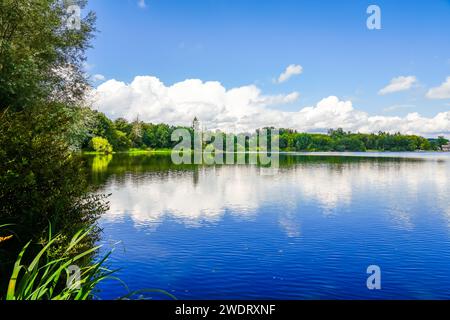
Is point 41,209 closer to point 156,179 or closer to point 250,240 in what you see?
point 250,240

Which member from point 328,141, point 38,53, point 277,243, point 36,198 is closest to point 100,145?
point 38,53

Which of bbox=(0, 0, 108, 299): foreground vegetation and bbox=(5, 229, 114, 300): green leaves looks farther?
bbox=(0, 0, 108, 299): foreground vegetation

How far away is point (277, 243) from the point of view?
16.9 metres

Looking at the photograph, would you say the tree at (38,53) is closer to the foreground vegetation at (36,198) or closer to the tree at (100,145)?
the foreground vegetation at (36,198)

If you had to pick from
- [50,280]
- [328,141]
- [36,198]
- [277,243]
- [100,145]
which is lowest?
[277,243]

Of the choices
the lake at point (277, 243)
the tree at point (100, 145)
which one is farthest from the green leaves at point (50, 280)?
the tree at point (100, 145)

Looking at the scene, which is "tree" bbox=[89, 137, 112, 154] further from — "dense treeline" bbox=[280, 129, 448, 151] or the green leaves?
"dense treeline" bbox=[280, 129, 448, 151]

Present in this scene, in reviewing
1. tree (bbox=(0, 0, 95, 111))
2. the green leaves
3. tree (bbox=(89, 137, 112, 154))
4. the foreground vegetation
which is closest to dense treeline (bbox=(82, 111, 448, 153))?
tree (bbox=(89, 137, 112, 154))

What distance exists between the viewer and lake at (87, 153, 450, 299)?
11.7 metres

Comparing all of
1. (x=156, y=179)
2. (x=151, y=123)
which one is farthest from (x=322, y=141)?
(x=156, y=179)

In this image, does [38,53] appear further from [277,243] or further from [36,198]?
[277,243]

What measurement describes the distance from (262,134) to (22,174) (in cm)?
18826

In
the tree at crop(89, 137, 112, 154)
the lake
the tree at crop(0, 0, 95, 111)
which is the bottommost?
the lake
